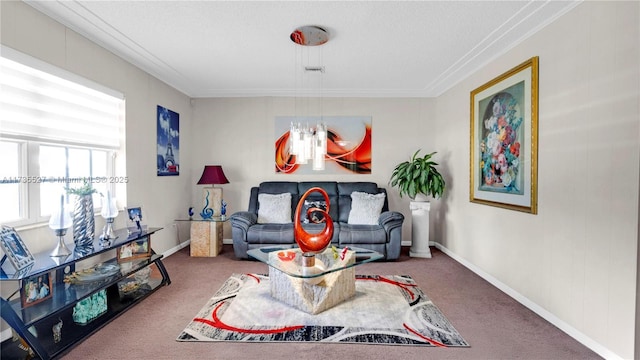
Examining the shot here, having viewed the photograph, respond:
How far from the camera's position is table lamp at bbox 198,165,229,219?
485 centimetres

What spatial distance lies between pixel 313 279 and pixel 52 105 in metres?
2.67

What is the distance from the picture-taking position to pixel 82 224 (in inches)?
106

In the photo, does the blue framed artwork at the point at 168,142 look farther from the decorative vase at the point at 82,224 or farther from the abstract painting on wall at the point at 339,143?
the decorative vase at the point at 82,224

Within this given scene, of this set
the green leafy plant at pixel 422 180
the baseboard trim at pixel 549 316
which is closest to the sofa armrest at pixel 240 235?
the green leafy plant at pixel 422 180

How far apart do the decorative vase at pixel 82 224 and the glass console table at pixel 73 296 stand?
0.24ft

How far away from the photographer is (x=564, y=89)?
2.52 meters

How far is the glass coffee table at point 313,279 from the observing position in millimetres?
2702

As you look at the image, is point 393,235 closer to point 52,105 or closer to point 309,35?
point 309,35

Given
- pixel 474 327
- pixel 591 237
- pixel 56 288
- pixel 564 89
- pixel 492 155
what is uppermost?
pixel 564 89

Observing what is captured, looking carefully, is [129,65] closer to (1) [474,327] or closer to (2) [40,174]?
(2) [40,174]

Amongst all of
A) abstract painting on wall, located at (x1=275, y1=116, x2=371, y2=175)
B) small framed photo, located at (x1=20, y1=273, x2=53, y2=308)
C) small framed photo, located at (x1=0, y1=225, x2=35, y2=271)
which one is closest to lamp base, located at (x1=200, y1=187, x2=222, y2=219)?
abstract painting on wall, located at (x1=275, y1=116, x2=371, y2=175)

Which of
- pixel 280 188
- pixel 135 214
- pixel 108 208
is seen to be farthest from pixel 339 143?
pixel 108 208

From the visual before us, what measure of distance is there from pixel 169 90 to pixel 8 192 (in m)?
2.69

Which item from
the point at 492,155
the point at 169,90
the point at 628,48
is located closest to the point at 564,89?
the point at 628,48
